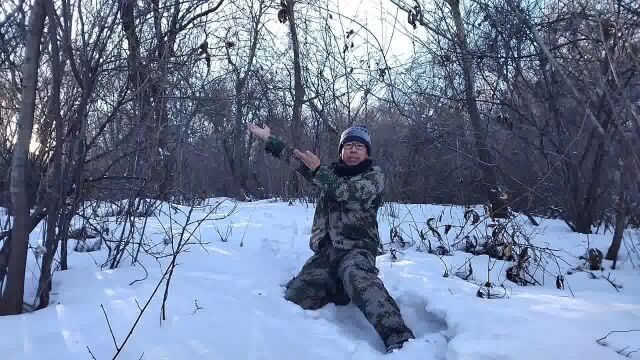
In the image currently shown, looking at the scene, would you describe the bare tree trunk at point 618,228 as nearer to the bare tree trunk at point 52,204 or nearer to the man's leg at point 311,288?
the man's leg at point 311,288

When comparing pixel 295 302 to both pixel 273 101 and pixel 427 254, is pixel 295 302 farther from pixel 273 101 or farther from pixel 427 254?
pixel 273 101

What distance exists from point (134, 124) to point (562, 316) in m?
2.65

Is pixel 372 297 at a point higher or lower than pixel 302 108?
lower

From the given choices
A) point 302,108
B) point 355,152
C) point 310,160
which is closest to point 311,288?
point 310,160

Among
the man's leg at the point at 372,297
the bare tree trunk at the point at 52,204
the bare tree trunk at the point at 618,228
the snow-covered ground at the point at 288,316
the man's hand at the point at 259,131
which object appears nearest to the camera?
the snow-covered ground at the point at 288,316

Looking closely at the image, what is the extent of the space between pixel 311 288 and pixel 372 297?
0.49m

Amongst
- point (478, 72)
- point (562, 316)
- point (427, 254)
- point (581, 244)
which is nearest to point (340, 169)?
point (427, 254)

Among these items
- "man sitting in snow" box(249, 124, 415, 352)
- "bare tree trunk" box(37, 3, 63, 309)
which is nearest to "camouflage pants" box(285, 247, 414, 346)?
"man sitting in snow" box(249, 124, 415, 352)

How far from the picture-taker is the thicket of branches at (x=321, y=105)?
2305 mm

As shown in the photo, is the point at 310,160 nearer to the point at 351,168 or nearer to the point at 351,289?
the point at 351,168

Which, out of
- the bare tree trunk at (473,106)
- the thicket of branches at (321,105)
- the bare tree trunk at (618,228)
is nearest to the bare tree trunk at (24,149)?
the thicket of branches at (321,105)

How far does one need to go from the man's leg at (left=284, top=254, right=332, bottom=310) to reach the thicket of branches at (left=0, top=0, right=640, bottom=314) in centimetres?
123

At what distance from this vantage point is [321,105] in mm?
7289

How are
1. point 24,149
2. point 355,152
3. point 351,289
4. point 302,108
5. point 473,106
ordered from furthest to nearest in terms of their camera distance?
point 302,108 < point 473,106 < point 355,152 < point 351,289 < point 24,149
